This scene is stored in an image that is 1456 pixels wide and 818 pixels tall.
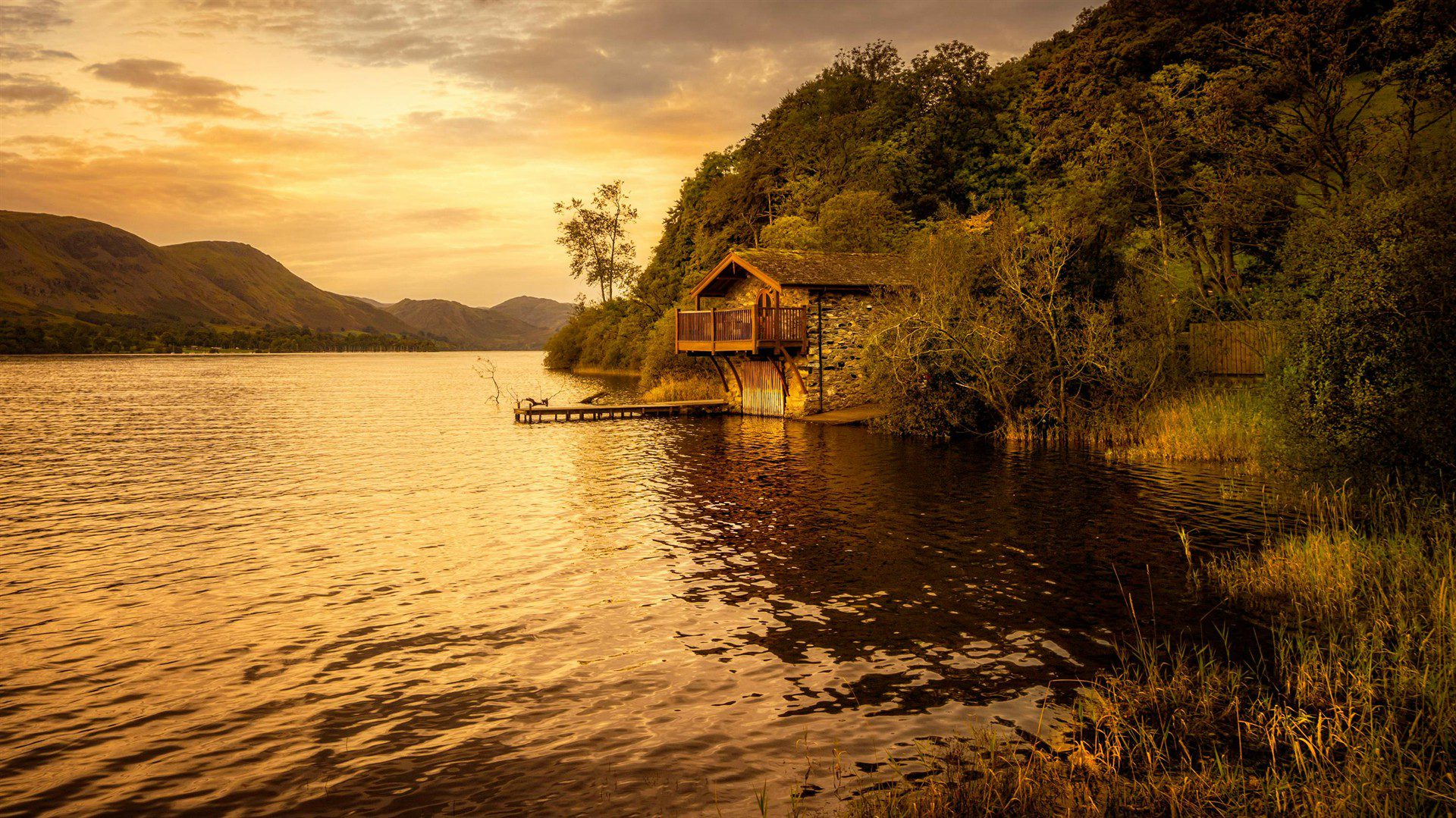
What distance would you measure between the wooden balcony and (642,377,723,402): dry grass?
9.97m

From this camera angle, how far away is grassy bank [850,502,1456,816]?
5934 millimetres

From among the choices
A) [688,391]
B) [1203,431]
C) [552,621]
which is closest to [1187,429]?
[1203,431]

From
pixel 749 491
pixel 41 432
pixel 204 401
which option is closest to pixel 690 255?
pixel 204 401

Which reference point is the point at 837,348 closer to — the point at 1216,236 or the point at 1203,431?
the point at 1216,236

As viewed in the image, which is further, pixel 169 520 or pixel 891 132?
pixel 891 132

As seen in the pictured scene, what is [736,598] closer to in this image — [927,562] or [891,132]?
[927,562]

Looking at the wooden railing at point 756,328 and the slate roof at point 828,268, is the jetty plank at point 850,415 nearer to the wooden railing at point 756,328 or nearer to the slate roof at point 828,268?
the wooden railing at point 756,328

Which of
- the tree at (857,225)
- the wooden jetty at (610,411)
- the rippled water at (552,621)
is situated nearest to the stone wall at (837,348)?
the wooden jetty at (610,411)

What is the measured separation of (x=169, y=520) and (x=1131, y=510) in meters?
19.9

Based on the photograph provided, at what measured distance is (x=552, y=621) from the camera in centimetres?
1129

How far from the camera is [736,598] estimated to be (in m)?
12.2

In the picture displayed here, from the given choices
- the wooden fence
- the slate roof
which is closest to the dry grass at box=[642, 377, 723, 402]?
the slate roof

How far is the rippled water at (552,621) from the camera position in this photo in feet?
23.6

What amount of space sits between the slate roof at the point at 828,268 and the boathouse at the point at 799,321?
0.04 m
